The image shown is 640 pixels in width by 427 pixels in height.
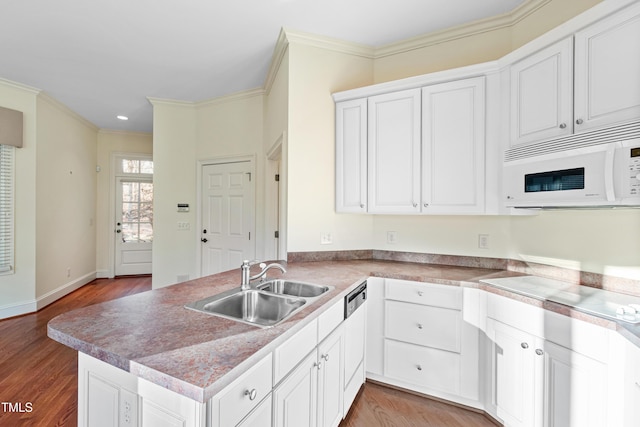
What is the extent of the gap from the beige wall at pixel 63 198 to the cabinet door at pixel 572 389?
17.2 feet

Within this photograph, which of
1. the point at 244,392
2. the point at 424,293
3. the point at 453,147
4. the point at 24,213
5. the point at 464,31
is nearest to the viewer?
the point at 244,392

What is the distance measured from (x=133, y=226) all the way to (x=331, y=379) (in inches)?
214

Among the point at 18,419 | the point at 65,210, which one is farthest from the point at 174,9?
the point at 65,210

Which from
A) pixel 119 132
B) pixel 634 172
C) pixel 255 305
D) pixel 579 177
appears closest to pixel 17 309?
pixel 119 132

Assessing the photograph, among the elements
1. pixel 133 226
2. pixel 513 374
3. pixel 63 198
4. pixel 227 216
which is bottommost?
pixel 513 374

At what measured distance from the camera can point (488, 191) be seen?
2.07 meters

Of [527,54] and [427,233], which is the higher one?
[527,54]

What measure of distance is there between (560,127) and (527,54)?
540 millimetres

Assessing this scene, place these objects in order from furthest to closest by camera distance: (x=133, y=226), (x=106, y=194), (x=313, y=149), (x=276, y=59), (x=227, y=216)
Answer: (x=133, y=226)
(x=106, y=194)
(x=227, y=216)
(x=276, y=59)
(x=313, y=149)

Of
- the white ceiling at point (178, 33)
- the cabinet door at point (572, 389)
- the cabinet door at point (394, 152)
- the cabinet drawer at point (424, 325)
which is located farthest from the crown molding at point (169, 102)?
the cabinet door at point (572, 389)

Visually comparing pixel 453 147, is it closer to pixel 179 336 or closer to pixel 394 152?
pixel 394 152

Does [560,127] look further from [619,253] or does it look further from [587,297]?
[587,297]

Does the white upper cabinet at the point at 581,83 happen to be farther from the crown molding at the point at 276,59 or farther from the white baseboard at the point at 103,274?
Result: the white baseboard at the point at 103,274

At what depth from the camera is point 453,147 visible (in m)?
2.18
